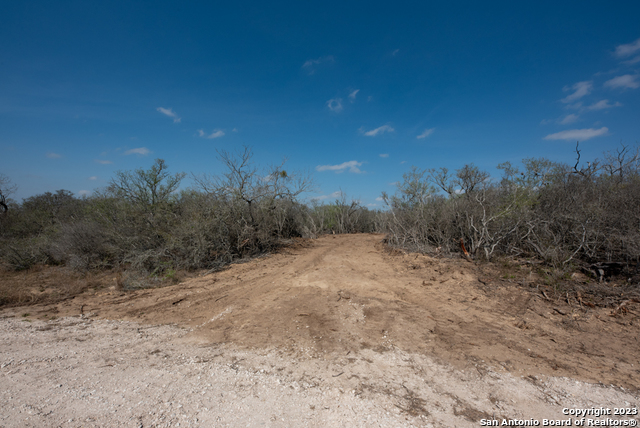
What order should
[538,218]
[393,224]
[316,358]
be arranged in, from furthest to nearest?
1. [393,224]
2. [538,218]
3. [316,358]

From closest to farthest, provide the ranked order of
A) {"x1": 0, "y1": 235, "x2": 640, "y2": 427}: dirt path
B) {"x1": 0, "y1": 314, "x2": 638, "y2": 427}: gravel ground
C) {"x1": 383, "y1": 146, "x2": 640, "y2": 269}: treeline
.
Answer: {"x1": 0, "y1": 314, "x2": 638, "y2": 427}: gravel ground < {"x1": 0, "y1": 235, "x2": 640, "y2": 427}: dirt path < {"x1": 383, "y1": 146, "x2": 640, "y2": 269}: treeline

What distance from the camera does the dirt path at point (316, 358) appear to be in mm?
2709

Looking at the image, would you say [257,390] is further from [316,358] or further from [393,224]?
[393,224]

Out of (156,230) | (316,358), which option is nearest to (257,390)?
(316,358)

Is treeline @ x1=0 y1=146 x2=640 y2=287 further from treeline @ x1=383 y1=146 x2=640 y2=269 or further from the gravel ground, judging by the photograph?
the gravel ground

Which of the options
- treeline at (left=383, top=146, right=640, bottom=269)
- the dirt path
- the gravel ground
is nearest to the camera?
the gravel ground

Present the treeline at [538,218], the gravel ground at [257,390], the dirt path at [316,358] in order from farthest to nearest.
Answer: the treeline at [538,218] < the dirt path at [316,358] < the gravel ground at [257,390]

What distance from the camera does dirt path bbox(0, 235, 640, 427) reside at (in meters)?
2.71

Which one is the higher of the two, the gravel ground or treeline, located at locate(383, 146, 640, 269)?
treeline, located at locate(383, 146, 640, 269)

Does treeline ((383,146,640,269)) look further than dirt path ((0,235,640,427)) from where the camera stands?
Yes

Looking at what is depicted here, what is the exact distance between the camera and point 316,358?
12.1 ft

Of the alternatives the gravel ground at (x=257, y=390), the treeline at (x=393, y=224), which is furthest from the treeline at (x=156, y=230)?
the gravel ground at (x=257, y=390)

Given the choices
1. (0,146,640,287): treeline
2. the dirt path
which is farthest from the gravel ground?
(0,146,640,287): treeline

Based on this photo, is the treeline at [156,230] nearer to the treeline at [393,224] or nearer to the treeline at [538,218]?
the treeline at [393,224]
